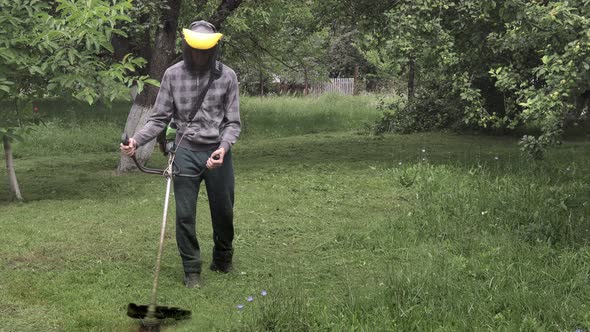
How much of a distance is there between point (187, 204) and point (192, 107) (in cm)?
74

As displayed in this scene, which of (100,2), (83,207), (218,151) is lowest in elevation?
(83,207)

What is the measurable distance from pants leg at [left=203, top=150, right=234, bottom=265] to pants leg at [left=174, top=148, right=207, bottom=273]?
0.13 m

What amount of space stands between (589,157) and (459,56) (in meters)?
2.77

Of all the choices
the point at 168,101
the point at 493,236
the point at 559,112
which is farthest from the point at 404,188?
the point at 168,101

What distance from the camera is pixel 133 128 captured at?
1210cm

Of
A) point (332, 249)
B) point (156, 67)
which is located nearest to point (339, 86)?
point (156, 67)

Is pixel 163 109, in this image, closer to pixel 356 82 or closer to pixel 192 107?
pixel 192 107

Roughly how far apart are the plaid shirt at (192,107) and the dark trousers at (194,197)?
4.6 inches

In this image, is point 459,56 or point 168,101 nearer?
point 168,101

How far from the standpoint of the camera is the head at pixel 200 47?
5.54m

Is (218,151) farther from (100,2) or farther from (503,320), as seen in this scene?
(100,2)

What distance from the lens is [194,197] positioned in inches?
229

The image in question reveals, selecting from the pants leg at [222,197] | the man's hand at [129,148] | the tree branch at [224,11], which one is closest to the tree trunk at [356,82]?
the tree branch at [224,11]

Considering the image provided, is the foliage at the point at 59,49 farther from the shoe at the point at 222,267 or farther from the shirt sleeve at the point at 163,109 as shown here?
the shoe at the point at 222,267
